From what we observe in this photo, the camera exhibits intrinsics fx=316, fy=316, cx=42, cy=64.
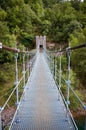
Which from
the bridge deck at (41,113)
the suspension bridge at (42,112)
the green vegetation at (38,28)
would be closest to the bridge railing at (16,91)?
the suspension bridge at (42,112)

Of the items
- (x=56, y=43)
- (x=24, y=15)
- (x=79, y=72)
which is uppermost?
(x=24, y=15)

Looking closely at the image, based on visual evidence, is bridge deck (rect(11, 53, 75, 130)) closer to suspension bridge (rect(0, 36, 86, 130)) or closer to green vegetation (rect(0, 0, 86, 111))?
suspension bridge (rect(0, 36, 86, 130))

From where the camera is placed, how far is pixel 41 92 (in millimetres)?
5828

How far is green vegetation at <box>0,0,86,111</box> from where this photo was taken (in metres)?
19.1

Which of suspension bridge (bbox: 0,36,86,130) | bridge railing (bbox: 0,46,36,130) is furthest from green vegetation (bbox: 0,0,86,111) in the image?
suspension bridge (bbox: 0,36,86,130)

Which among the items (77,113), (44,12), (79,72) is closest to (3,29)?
(79,72)

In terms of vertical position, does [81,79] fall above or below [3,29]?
below

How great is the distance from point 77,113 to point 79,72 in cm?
736

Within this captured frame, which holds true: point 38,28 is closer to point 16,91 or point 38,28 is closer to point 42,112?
point 42,112

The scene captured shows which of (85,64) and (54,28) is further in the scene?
(54,28)

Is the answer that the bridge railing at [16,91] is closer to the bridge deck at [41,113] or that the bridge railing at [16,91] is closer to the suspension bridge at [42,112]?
the suspension bridge at [42,112]

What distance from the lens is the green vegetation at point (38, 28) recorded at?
1909 cm

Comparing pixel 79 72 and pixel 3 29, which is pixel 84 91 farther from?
pixel 3 29

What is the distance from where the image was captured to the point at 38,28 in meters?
35.2
